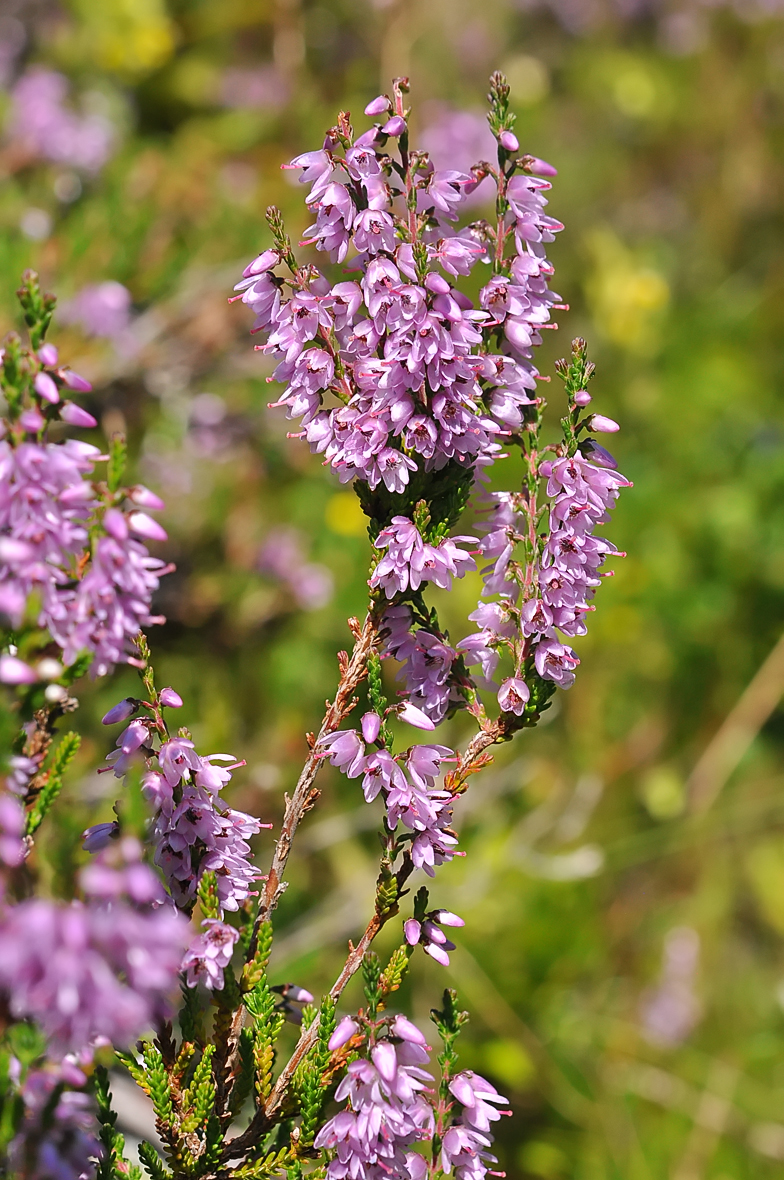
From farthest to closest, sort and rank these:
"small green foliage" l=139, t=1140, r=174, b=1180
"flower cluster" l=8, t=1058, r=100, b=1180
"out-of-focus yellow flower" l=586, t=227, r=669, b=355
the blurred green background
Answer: "out-of-focus yellow flower" l=586, t=227, r=669, b=355, the blurred green background, "small green foliage" l=139, t=1140, r=174, b=1180, "flower cluster" l=8, t=1058, r=100, b=1180

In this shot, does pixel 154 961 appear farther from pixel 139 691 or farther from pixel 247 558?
pixel 247 558

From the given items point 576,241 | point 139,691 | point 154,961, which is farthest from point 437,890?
point 576,241

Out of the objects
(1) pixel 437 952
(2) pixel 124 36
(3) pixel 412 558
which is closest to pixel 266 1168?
(1) pixel 437 952

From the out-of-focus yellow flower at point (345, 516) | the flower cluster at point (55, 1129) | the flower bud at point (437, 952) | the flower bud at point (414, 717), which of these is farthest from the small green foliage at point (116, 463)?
the out-of-focus yellow flower at point (345, 516)

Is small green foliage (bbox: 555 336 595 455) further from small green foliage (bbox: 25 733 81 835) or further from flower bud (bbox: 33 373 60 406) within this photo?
small green foliage (bbox: 25 733 81 835)

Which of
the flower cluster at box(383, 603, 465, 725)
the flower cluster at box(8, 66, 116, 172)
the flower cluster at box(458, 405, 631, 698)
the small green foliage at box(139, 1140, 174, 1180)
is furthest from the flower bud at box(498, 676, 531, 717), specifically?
the flower cluster at box(8, 66, 116, 172)

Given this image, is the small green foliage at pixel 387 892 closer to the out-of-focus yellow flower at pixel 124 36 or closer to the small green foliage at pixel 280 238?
the small green foliage at pixel 280 238
